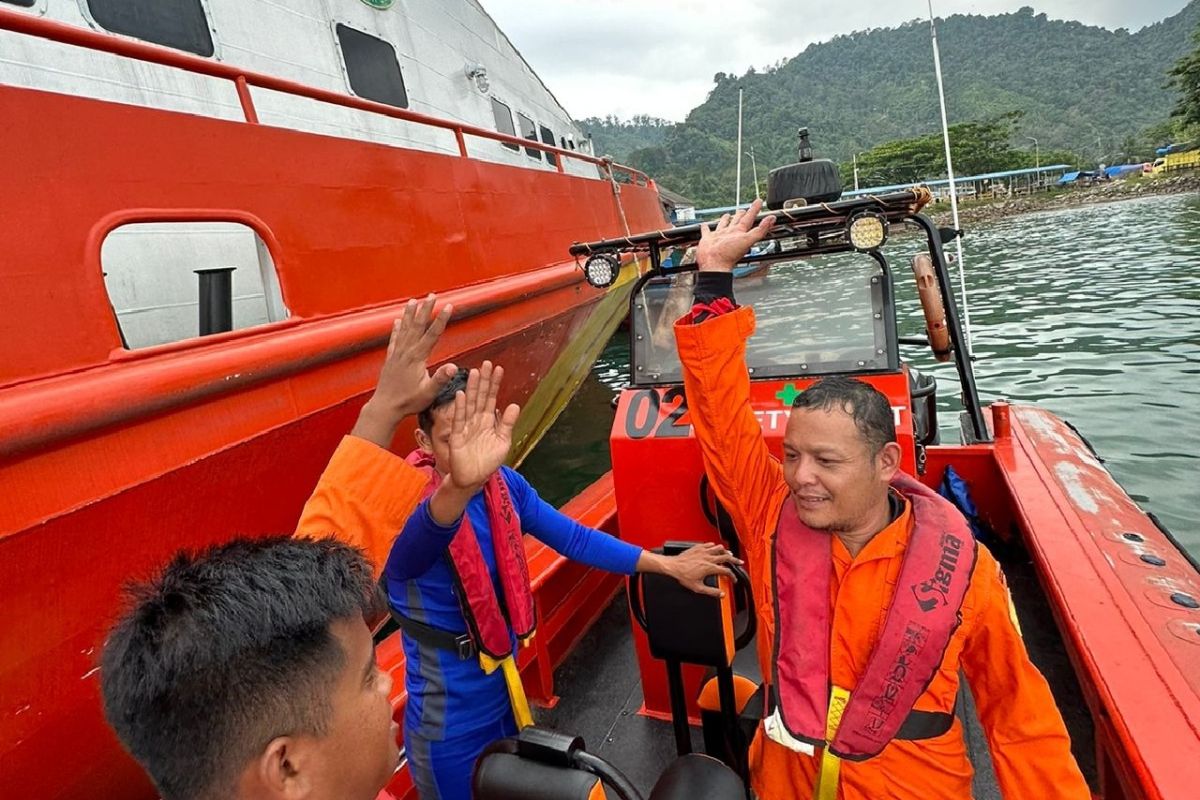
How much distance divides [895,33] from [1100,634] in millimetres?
155602

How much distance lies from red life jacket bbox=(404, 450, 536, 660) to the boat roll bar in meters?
0.94

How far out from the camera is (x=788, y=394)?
204 centimetres

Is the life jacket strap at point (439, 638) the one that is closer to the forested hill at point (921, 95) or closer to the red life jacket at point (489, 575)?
the red life jacket at point (489, 575)

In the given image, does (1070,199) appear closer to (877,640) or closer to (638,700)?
(638,700)

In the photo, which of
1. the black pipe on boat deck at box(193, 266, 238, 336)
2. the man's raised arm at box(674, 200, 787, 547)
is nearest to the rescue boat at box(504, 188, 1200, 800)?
the man's raised arm at box(674, 200, 787, 547)

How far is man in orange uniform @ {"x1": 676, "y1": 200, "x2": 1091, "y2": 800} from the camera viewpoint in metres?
1.23

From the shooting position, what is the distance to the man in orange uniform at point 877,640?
1228mm

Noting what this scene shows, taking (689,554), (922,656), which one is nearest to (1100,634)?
(922,656)

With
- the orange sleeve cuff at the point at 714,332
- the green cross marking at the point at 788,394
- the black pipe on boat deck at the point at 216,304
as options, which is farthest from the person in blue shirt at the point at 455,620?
the black pipe on boat deck at the point at 216,304

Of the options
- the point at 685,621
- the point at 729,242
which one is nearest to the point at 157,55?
the point at 729,242

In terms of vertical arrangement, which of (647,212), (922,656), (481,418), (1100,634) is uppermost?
(647,212)

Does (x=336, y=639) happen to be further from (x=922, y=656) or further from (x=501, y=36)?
(x=501, y=36)

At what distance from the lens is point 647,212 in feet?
33.9

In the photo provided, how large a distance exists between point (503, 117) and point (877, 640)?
713 cm
